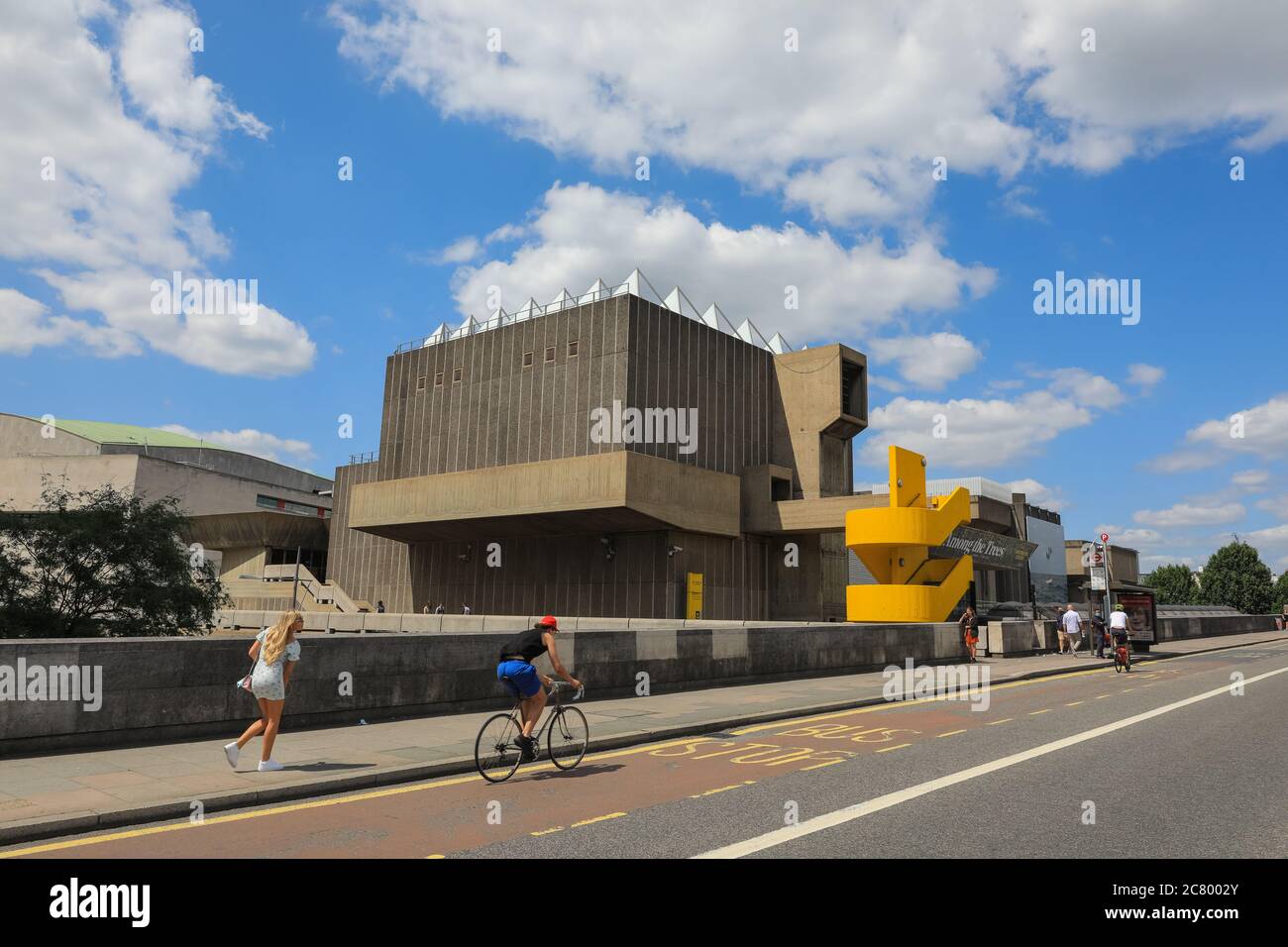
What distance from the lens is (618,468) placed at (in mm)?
41125

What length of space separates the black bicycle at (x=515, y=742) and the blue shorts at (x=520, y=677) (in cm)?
36

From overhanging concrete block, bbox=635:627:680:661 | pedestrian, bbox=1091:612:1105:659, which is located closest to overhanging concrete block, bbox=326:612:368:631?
overhanging concrete block, bbox=635:627:680:661

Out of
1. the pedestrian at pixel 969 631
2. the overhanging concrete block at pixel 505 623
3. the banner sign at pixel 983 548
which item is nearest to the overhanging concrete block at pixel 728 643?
the pedestrian at pixel 969 631

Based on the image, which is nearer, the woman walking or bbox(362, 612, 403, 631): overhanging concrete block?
the woman walking

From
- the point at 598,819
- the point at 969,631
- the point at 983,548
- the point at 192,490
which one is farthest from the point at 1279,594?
the point at 598,819

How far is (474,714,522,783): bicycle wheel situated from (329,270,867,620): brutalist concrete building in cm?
3102

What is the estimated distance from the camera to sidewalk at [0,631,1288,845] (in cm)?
723

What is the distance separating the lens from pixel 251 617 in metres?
51.9

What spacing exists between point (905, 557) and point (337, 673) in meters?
22.7

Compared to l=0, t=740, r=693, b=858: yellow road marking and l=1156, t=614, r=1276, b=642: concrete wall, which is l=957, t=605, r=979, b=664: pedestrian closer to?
l=1156, t=614, r=1276, b=642: concrete wall

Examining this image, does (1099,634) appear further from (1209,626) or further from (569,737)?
(569,737)

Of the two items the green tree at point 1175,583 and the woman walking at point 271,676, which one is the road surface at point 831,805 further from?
the green tree at point 1175,583
